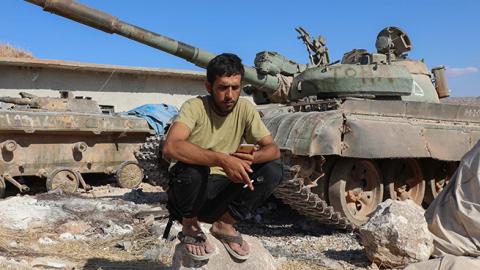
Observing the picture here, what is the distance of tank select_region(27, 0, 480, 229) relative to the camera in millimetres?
6375

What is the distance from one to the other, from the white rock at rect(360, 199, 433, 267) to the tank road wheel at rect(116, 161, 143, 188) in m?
6.63

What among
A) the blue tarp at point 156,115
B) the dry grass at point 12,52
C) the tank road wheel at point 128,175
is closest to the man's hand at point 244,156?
the tank road wheel at point 128,175

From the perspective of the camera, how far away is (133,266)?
4742 millimetres

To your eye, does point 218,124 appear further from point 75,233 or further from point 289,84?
point 289,84

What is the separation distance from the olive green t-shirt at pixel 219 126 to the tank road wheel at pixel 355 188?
2985mm

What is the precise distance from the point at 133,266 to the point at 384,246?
6.87 ft

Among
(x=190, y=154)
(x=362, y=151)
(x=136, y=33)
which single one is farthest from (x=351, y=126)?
(x=190, y=154)

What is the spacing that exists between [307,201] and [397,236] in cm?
153

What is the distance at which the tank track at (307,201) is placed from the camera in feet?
20.0

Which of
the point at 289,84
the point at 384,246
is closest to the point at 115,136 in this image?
the point at 289,84

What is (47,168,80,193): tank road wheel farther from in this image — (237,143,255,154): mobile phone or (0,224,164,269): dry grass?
(237,143,255,154): mobile phone

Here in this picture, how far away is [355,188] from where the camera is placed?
7.02 metres

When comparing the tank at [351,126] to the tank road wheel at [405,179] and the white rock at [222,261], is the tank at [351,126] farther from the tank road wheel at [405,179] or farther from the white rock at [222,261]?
the white rock at [222,261]

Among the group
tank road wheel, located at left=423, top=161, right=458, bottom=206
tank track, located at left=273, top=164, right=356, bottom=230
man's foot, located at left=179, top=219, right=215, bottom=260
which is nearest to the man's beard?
man's foot, located at left=179, top=219, right=215, bottom=260
